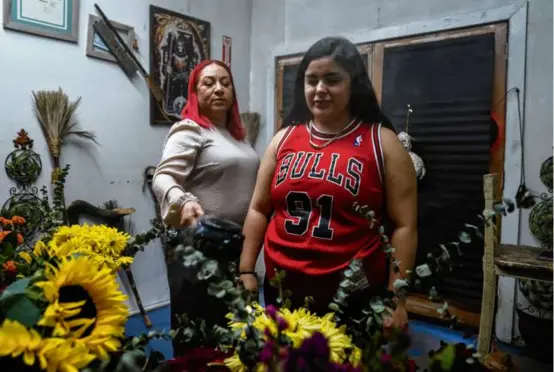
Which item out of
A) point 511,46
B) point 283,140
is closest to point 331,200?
point 283,140

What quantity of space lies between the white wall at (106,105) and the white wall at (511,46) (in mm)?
598

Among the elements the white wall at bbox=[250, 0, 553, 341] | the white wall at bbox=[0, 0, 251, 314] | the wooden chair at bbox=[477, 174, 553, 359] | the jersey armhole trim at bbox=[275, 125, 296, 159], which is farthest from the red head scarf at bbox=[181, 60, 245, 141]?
the white wall at bbox=[0, 0, 251, 314]

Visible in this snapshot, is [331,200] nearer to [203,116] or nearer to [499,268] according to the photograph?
[203,116]

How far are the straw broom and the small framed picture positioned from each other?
26 centimetres

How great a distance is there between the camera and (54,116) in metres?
2.02

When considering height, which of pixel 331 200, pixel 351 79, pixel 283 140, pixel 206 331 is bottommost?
pixel 206 331

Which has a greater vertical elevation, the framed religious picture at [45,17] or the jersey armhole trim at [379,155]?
the framed religious picture at [45,17]

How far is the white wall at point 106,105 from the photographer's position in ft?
6.42

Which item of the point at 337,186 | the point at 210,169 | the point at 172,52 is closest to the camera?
the point at 337,186

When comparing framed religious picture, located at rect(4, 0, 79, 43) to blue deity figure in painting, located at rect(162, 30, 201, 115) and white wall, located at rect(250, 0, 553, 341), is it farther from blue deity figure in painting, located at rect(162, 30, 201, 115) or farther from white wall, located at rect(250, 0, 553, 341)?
white wall, located at rect(250, 0, 553, 341)

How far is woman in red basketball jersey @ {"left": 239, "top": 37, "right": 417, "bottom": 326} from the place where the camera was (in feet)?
3.01

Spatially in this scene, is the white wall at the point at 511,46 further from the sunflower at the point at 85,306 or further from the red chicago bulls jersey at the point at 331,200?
the sunflower at the point at 85,306

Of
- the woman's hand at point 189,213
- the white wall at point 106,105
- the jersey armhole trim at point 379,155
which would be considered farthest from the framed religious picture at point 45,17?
the jersey armhole trim at point 379,155

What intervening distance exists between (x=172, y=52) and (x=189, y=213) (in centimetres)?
176
